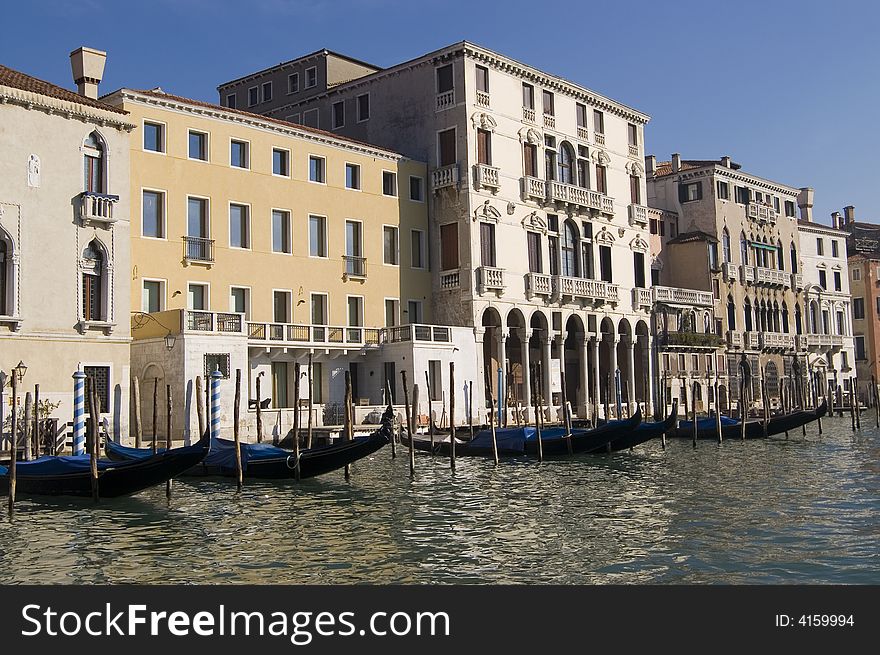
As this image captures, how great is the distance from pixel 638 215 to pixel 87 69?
69.6ft

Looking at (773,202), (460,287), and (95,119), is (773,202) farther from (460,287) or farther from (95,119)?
(95,119)

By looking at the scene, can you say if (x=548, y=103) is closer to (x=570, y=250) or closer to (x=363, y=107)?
(x=570, y=250)

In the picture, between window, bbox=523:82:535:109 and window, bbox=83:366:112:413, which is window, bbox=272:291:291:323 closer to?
window, bbox=83:366:112:413

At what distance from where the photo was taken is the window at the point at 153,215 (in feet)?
81.4

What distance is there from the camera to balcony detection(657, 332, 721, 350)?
132 feet

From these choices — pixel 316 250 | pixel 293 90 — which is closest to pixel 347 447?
pixel 316 250

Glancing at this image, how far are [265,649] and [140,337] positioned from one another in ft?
63.4

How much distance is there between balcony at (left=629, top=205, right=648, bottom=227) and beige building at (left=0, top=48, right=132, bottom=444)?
20396 millimetres

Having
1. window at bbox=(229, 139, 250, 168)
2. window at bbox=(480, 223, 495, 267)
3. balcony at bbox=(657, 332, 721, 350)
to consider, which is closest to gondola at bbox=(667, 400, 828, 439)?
window at bbox=(480, 223, 495, 267)

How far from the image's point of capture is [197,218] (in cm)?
2609

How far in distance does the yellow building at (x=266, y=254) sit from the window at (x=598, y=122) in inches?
322

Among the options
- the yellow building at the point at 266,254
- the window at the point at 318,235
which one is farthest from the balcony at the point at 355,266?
the window at the point at 318,235

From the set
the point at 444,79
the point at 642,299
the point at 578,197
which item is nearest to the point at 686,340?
the point at 642,299

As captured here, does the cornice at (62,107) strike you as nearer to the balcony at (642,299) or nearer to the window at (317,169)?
the window at (317,169)
